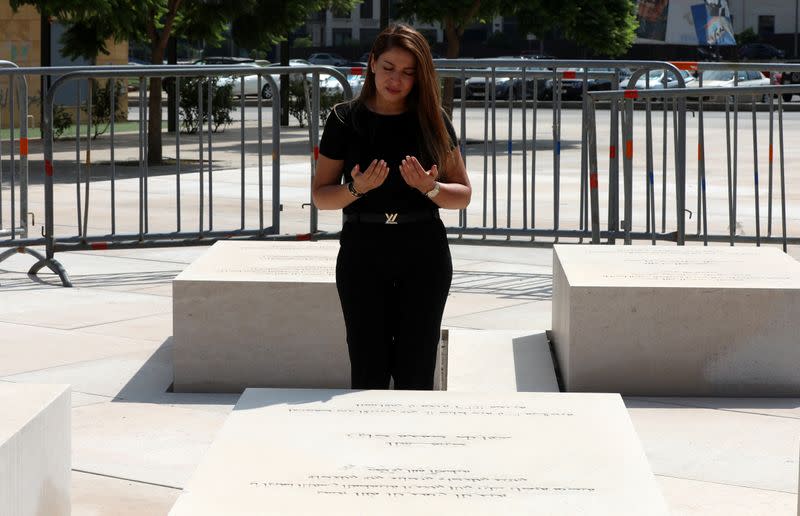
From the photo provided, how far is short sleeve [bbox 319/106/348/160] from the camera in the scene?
457 centimetres

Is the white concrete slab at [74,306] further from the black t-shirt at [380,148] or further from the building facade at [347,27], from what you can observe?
the building facade at [347,27]

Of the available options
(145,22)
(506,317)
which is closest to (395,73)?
(506,317)

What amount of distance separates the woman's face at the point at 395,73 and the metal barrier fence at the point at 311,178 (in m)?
4.29

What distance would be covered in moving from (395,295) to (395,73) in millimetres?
771

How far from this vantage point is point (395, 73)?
442 cm

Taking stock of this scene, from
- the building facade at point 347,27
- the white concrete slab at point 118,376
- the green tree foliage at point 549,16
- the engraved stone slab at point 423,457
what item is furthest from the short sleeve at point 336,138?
the building facade at point 347,27

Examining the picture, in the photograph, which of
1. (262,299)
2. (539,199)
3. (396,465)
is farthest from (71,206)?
(396,465)

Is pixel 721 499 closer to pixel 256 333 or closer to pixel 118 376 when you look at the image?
pixel 256 333

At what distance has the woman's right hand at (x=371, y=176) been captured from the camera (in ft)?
13.9

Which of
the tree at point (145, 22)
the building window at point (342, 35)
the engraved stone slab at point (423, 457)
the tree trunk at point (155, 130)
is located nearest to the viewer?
the engraved stone slab at point (423, 457)

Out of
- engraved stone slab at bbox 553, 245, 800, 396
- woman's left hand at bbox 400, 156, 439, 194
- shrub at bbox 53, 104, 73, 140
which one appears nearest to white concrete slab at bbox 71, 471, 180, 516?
woman's left hand at bbox 400, 156, 439, 194

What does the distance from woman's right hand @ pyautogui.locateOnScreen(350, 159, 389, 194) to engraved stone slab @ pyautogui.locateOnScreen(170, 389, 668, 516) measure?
745 mm

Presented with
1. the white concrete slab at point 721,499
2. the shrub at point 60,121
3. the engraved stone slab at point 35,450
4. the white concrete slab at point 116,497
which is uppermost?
the shrub at point 60,121

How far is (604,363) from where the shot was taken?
21.1 feet
